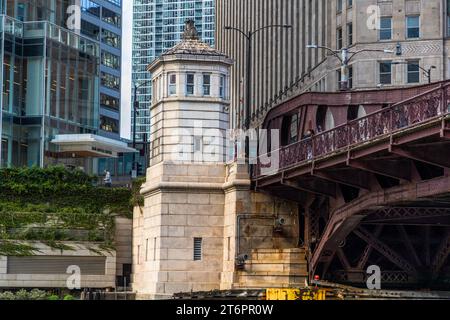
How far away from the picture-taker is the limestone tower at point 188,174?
51.5 metres

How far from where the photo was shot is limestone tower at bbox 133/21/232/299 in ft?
169

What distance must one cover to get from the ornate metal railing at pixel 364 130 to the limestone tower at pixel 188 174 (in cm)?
381

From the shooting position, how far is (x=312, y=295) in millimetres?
34688

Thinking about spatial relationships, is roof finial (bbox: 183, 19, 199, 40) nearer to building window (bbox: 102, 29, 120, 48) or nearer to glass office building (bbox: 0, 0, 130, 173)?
glass office building (bbox: 0, 0, 130, 173)

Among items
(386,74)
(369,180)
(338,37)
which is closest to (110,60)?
(338,37)

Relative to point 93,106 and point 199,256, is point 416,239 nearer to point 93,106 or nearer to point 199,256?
point 199,256

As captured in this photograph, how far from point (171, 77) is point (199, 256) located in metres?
8.91

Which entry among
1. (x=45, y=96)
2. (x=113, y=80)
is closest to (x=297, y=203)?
(x=45, y=96)

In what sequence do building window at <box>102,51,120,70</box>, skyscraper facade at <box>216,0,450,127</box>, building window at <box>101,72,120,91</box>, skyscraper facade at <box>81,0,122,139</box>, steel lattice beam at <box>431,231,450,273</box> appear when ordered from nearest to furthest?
1. steel lattice beam at <box>431,231,450,273</box>
2. skyscraper facade at <box>216,0,450,127</box>
3. skyscraper facade at <box>81,0,122,139</box>
4. building window at <box>101,72,120,91</box>
5. building window at <box>102,51,120,70</box>

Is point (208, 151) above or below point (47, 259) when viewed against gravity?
above

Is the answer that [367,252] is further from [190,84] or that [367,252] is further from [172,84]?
[172,84]

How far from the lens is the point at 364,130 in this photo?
121ft

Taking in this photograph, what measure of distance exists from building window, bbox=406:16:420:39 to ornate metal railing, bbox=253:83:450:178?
45516mm

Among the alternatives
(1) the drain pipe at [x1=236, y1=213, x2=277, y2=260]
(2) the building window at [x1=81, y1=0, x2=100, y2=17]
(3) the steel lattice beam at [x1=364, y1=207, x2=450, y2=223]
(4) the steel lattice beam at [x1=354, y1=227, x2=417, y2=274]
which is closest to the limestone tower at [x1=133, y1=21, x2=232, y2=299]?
(1) the drain pipe at [x1=236, y1=213, x2=277, y2=260]
